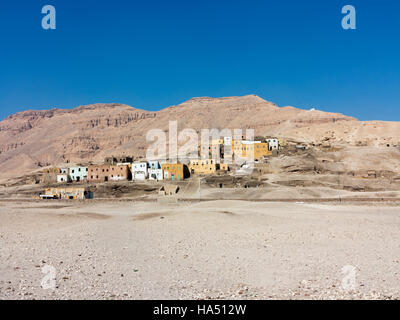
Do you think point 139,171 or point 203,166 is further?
point 203,166

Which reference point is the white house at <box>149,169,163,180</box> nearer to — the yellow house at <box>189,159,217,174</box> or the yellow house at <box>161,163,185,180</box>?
the yellow house at <box>161,163,185,180</box>

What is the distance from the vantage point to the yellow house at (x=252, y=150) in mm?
60500

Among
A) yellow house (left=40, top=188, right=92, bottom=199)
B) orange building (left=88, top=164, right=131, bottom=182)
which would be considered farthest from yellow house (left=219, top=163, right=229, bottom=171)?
yellow house (left=40, top=188, right=92, bottom=199)

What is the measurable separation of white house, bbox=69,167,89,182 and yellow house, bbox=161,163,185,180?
13.6m

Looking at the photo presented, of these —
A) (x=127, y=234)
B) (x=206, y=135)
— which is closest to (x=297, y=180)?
(x=127, y=234)

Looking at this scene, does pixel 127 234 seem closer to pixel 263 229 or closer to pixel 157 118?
pixel 263 229

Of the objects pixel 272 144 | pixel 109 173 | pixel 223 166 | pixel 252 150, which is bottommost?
pixel 109 173

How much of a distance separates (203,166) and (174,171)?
5.20 meters

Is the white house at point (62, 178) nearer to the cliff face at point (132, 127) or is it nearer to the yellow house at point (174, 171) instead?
the yellow house at point (174, 171)

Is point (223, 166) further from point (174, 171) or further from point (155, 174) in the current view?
point (155, 174)

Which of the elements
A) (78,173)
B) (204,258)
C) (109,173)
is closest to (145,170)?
(109,173)

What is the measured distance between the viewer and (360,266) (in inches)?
489

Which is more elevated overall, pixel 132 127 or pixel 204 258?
pixel 132 127

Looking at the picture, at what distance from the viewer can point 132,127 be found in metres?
153
